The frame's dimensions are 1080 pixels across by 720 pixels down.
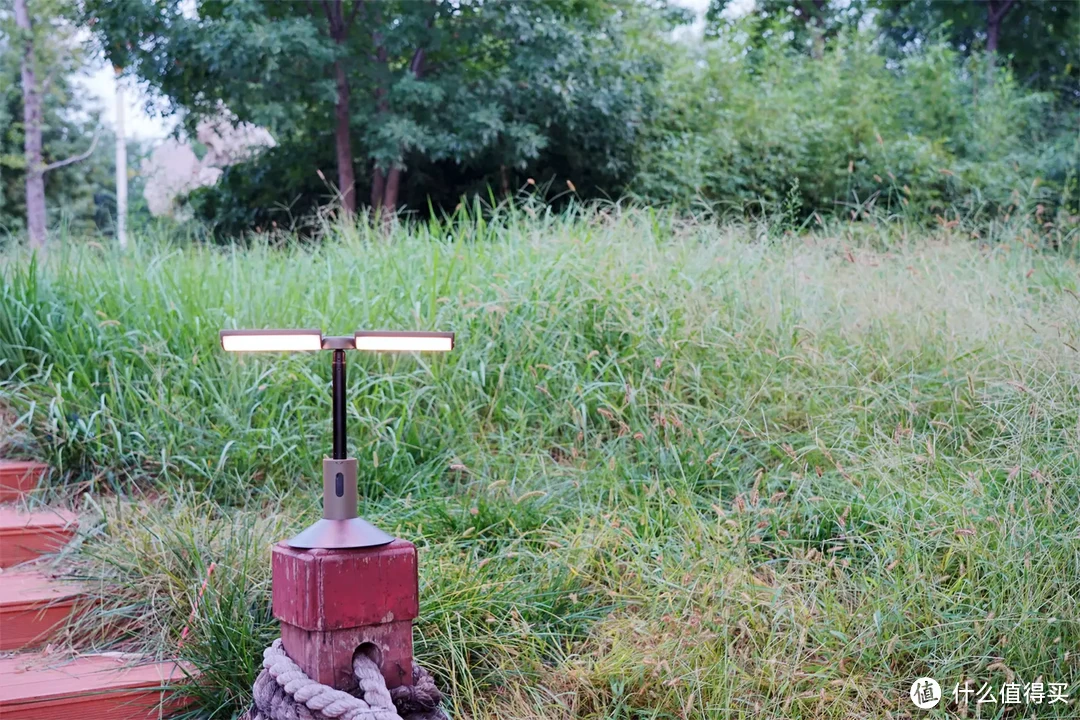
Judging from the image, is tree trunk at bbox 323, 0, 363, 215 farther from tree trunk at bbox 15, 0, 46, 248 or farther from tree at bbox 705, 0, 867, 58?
tree at bbox 705, 0, 867, 58

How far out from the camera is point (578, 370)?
3.92 meters

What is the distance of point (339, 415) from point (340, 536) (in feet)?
0.84

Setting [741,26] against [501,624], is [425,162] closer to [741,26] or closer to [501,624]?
[741,26]

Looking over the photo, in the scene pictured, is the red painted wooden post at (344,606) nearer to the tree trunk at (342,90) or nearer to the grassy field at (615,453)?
the grassy field at (615,453)

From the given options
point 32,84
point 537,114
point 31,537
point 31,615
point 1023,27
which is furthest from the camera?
point 1023,27

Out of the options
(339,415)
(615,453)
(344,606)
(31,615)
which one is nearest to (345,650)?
(344,606)

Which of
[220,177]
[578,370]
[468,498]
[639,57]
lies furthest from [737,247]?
[220,177]

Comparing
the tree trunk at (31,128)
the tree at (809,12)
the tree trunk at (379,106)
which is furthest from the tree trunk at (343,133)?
the tree at (809,12)

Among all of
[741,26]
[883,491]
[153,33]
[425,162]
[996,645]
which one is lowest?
[996,645]

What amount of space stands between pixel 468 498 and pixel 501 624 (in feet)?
2.16

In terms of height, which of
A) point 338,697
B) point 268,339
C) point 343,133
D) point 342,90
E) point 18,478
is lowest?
point 18,478

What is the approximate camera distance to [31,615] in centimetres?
276

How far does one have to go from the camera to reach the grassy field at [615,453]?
2428 millimetres

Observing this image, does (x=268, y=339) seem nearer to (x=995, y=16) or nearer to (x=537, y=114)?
(x=537, y=114)
